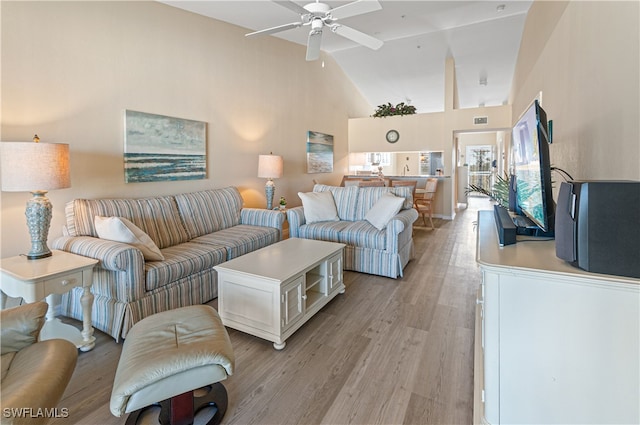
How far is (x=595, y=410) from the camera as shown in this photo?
116 centimetres

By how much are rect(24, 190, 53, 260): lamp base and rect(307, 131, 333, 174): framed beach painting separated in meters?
4.55

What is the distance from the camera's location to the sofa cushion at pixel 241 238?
10.3ft

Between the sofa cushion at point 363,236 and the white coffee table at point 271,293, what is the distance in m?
0.93

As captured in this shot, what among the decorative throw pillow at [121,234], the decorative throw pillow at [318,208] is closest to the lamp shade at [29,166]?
the decorative throw pillow at [121,234]

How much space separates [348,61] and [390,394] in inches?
283

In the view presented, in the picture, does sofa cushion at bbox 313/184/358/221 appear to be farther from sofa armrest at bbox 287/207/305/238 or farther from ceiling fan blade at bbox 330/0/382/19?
ceiling fan blade at bbox 330/0/382/19

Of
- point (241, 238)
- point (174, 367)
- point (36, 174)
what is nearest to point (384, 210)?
point (241, 238)

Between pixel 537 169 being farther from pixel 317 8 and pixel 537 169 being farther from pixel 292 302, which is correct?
pixel 317 8

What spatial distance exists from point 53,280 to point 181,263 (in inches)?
32.3

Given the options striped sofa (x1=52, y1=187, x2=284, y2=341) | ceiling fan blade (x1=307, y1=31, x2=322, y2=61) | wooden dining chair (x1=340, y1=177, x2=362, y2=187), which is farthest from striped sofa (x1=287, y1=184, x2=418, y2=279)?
wooden dining chair (x1=340, y1=177, x2=362, y2=187)

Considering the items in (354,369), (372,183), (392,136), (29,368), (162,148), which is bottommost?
(354,369)

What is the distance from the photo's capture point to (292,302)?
2.32m

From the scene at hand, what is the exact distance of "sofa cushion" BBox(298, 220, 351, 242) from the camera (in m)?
3.83

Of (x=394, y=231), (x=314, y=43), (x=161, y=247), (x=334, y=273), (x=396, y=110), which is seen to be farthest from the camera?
(x=396, y=110)
